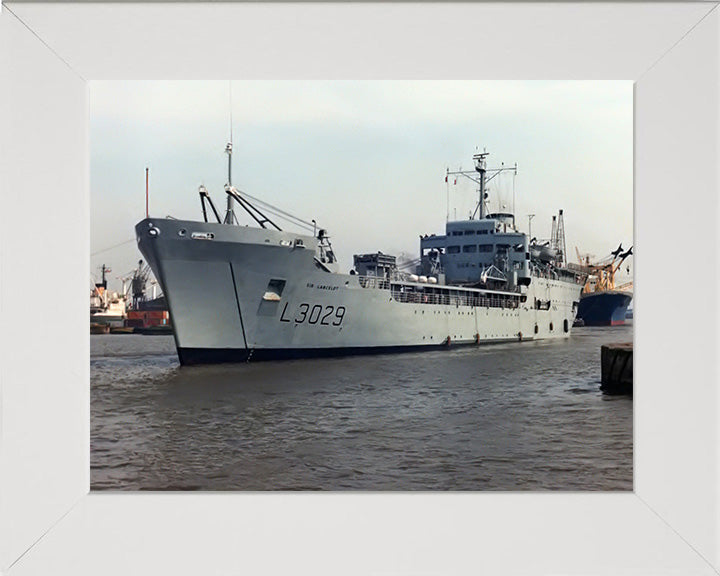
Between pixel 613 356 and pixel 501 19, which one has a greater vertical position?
pixel 501 19

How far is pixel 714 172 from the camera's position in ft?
7.04

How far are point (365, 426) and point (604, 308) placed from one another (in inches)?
722

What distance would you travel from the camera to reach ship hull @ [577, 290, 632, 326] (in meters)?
23.8

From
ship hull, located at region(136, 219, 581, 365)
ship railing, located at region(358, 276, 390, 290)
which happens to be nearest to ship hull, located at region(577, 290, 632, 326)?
ship railing, located at region(358, 276, 390, 290)

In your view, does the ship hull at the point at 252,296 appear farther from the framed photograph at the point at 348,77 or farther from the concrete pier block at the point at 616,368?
the framed photograph at the point at 348,77

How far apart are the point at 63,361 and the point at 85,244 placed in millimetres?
476

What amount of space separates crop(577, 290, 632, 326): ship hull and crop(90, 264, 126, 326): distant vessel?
1526 cm

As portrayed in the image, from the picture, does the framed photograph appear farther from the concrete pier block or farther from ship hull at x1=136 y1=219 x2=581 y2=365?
ship hull at x1=136 y1=219 x2=581 y2=365

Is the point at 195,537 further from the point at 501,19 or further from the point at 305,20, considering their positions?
the point at 501,19

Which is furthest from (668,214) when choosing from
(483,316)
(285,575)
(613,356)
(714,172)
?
(483,316)

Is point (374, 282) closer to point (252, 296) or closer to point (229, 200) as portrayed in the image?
point (252, 296)

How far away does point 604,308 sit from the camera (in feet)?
80.6

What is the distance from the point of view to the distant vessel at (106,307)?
22734 mm

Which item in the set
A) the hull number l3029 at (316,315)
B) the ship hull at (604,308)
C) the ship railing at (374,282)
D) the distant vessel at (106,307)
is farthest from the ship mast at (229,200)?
the ship hull at (604,308)
